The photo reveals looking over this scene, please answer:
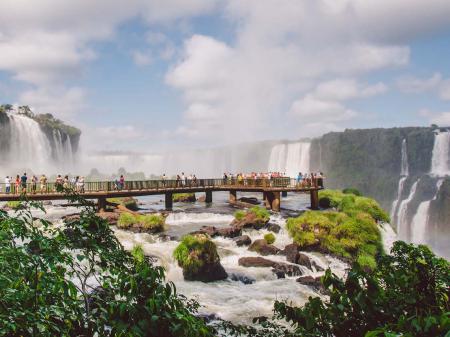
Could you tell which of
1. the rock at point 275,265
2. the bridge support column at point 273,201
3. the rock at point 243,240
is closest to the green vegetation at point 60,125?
the bridge support column at point 273,201

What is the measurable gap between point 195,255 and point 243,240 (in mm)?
4682

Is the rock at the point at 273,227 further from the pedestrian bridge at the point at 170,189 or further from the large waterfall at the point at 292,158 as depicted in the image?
the large waterfall at the point at 292,158

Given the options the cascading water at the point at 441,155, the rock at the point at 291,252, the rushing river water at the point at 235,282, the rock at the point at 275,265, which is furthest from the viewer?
the cascading water at the point at 441,155

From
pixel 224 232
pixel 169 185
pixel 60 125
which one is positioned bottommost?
pixel 224 232

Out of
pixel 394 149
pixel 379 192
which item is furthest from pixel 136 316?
pixel 394 149

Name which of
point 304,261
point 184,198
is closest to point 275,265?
point 304,261

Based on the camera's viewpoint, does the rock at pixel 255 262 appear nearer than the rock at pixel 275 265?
No

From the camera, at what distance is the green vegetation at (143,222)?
22594 mm

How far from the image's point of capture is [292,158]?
73.0m

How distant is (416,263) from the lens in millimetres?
4777

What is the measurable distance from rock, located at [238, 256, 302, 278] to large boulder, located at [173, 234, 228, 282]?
155cm

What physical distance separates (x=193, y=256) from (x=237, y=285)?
225 centimetres

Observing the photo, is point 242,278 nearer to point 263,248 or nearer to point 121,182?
point 263,248

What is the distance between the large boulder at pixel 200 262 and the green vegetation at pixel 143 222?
5933 millimetres
